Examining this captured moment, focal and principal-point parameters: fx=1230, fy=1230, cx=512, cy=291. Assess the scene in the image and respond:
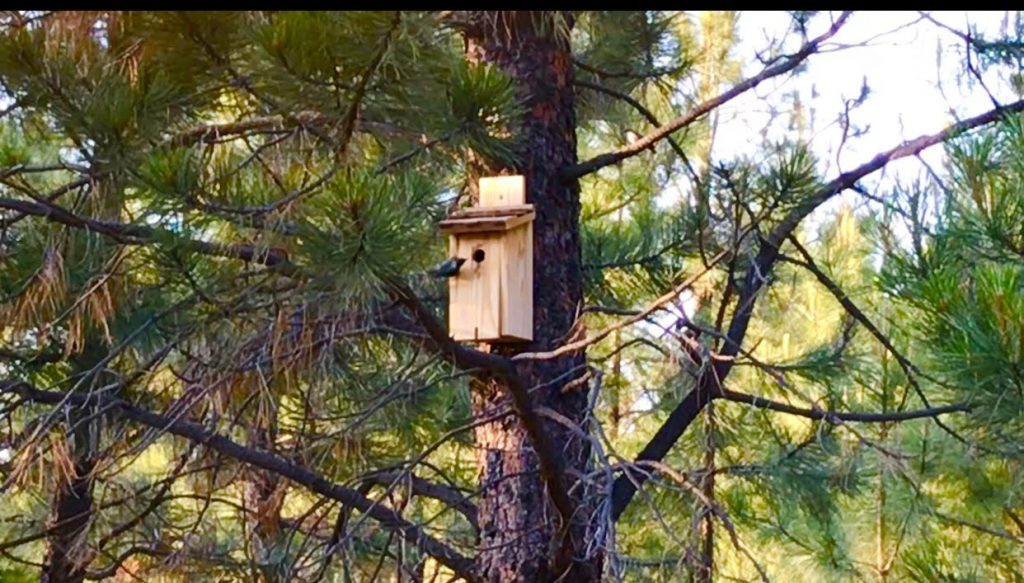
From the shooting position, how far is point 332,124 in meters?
2.41

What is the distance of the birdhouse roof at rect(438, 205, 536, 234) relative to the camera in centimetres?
231

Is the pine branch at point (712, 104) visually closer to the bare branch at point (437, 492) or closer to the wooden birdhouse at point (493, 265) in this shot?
the wooden birdhouse at point (493, 265)

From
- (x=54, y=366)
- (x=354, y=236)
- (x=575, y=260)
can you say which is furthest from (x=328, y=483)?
(x=54, y=366)

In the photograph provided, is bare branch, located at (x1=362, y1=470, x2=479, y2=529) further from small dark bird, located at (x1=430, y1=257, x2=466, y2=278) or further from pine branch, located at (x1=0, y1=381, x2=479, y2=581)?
small dark bird, located at (x1=430, y1=257, x2=466, y2=278)

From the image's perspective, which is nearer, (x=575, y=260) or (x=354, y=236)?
(x=354, y=236)

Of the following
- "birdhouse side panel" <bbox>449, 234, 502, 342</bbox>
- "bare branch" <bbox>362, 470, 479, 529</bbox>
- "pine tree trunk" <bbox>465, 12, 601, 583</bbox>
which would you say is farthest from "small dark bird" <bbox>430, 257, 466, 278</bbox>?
"bare branch" <bbox>362, 470, 479, 529</bbox>

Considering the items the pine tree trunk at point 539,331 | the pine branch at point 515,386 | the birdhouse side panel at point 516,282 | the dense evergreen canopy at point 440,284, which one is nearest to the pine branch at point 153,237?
the dense evergreen canopy at point 440,284

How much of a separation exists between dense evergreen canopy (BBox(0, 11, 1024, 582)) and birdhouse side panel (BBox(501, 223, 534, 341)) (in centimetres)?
8

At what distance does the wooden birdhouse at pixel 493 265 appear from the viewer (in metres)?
2.33

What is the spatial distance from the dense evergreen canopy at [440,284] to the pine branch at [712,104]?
10 millimetres

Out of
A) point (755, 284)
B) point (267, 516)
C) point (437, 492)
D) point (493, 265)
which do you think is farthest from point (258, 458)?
A: point (755, 284)
